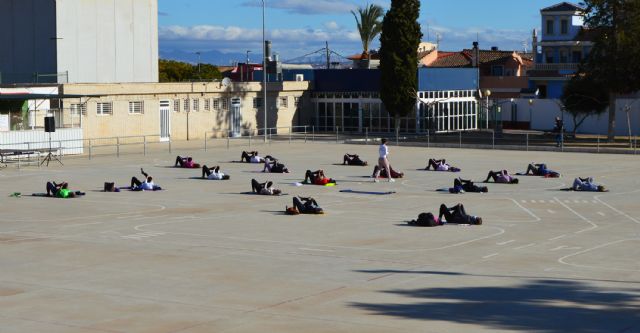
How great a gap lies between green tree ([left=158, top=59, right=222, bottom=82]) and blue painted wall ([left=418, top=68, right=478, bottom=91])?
4461cm

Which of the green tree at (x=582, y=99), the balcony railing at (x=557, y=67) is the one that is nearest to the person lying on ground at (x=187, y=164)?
the green tree at (x=582, y=99)

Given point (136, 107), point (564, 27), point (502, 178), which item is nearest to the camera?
point (502, 178)

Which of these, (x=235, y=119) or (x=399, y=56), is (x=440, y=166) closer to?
(x=399, y=56)

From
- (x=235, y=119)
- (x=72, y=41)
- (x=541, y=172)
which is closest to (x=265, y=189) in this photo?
(x=541, y=172)

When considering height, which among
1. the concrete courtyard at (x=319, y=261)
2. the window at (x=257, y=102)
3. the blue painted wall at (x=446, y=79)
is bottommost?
the concrete courtyard at (x=319, y=261)

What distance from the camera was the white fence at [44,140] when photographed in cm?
5431

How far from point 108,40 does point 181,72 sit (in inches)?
2237

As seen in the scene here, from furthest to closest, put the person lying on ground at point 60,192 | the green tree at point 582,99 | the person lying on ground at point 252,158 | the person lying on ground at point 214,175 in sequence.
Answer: the green tree at point 582,99, the person lying on ground at point 252,158, the person lying on ground at point 214,175, the person lying on ground at point 60,192

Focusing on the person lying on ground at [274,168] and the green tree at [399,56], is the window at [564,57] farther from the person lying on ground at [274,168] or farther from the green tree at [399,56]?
the person lying on ground at [274,168]

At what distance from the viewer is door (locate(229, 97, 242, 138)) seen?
248ft

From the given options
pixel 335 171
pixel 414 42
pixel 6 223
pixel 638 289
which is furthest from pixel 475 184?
pixel 414 42

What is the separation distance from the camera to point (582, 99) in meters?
72.3

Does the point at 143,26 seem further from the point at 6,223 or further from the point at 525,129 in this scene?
the point at 6,223

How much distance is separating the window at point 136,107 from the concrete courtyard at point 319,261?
25.1m
